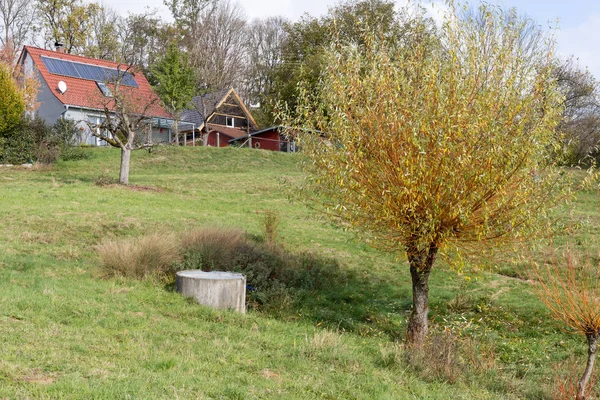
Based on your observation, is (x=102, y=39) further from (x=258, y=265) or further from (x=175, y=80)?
(x=258, y=265)

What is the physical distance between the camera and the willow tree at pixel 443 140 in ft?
25.9

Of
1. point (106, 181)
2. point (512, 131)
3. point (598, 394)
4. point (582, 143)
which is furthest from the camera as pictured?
point (582, 143)

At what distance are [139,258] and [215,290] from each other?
1.94 meters

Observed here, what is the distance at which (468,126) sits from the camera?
7.68 metres

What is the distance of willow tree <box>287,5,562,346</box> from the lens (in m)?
7.91

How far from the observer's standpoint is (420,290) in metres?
9.44

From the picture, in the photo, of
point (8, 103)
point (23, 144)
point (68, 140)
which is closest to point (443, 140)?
point (23, 144)

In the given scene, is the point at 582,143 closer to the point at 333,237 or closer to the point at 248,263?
the point at 333,237

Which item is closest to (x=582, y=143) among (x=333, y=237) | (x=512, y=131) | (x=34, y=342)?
(x=333, y=237)

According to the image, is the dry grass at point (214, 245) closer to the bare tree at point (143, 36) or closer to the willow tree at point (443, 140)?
the willow tree at point (443, 140)

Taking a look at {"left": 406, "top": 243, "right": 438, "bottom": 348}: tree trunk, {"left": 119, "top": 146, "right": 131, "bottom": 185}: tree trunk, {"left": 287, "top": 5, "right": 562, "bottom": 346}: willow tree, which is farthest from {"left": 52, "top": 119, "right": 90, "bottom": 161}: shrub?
{"left": 406, "top": 243, "right": 438, "bottom": 348}: tree trunk

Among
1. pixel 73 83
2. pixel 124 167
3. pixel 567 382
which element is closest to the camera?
pixel 567 382

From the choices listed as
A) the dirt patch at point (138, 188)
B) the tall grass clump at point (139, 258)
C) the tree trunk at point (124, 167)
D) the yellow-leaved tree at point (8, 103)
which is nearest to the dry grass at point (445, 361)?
the tall grass clump at point (139, 258)

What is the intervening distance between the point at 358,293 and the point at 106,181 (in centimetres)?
1208
